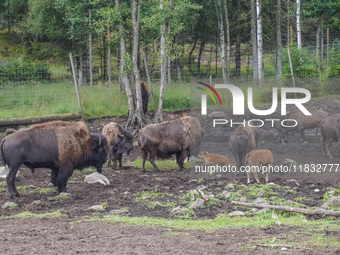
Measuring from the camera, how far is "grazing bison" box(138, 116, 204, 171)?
14.7m

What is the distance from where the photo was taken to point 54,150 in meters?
11.9

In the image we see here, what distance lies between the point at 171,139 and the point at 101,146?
2.58 meters

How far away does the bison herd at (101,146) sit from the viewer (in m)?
11.6

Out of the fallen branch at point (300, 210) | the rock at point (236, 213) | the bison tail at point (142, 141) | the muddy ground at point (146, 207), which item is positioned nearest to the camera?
the muddy ground at point (146, 207)

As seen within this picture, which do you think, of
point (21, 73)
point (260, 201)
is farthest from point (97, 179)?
point (21, 73)

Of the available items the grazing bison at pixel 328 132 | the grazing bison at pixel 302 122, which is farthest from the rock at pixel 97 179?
the grazing bison at pixel 302 122

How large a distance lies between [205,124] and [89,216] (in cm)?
1063

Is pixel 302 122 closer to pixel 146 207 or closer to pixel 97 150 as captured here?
pixel 97 150

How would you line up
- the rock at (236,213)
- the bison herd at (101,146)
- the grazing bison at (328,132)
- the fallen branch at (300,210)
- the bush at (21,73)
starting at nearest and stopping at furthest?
the fallen branch at (300,210), the rock at (236,213), the bison herd at (101,146), the grazing bison at (328,132), the bush at (21,73)

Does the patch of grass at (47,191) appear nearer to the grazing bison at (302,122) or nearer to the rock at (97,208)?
the rock at (97,208)

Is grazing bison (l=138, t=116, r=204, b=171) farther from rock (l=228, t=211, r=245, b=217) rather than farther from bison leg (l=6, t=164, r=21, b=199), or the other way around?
rock (l=228, t=211, r=245, b=217)

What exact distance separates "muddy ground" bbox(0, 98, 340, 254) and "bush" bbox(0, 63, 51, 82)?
6594mm

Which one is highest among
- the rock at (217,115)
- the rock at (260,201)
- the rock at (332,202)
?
the rock at (217,115)

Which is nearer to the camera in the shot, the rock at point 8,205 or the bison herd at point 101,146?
the rock at point 8,205
